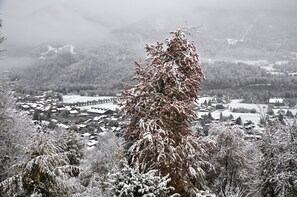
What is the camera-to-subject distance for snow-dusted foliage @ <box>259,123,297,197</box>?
1344 centimetres

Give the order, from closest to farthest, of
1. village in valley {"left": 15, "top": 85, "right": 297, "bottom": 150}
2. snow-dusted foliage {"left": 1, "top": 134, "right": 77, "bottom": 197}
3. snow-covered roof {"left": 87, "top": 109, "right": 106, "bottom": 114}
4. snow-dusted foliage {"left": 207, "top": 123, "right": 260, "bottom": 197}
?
snow-dusted foliage {"left": 1, "top": 134, "right": 77, "bottom": 197} < snow-dusted foliage {"left": 207, "top": 123, "right": 260, "bottom": 197} < village in valley {"left": 15, "top": 85, "right": 297, "bottom": 150} < snow-covered roof {"left": 87, "top": 109, "right": 106, "bottom": 114}

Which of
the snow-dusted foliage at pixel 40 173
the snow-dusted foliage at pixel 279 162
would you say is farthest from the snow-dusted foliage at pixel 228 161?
the snow-dusted foliage at pixel 40 173

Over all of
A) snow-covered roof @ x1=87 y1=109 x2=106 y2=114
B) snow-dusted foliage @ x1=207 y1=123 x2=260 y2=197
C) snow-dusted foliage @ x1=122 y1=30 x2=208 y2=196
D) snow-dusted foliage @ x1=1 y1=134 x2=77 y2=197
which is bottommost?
snow-covered roof @ x1=87 y1=109 x2=106 y2=114

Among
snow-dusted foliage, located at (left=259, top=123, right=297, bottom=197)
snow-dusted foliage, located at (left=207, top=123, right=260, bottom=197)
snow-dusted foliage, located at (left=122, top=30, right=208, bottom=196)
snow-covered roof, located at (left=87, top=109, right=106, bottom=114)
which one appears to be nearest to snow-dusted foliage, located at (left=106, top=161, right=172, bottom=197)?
snow-dusted foliage, located at (left=122, top=30, right=208, bottom=196)

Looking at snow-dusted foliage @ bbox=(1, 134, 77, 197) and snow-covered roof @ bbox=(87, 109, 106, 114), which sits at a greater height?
snow-dusted foliage @ bbox=(1, 134, 77, 197)

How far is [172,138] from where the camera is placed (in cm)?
911

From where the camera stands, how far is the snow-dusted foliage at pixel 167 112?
876 centimetres

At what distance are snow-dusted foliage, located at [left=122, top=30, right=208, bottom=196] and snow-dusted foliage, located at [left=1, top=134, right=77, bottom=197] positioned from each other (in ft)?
6.45

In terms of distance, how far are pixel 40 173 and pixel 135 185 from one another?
9.97 ft

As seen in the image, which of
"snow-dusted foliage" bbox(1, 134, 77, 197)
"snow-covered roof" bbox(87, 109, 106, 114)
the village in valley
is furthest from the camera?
"snow-covered roof" bbox(87, 109, 106, 114)

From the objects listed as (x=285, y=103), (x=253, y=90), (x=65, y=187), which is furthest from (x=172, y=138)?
(x=253, y=90)

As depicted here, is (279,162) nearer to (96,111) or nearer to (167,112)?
(167,112)

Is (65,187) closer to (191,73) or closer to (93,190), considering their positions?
(191,73)

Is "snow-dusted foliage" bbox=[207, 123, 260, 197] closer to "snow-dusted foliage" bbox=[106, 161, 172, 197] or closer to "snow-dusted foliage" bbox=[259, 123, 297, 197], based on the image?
"snow-dusted foliage" bbox=[259, 123, 297, 197]
